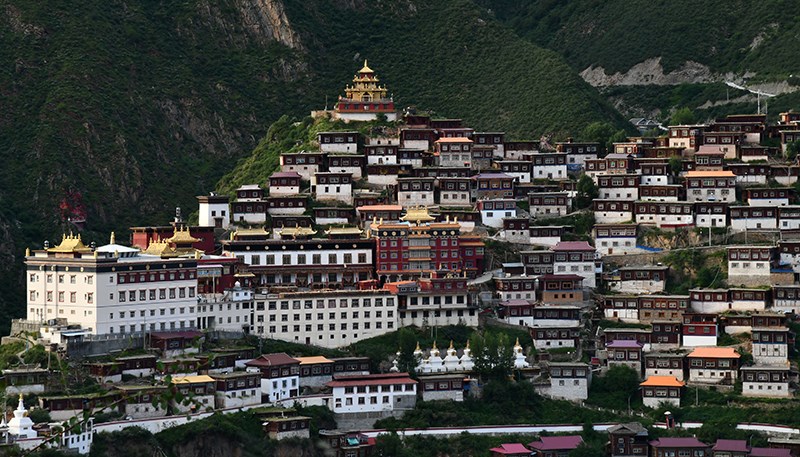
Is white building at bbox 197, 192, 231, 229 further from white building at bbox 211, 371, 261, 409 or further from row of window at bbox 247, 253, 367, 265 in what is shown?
white building at bbox 211, 371, 261, 409

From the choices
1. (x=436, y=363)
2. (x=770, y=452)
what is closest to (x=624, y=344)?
(x=436, y=363)

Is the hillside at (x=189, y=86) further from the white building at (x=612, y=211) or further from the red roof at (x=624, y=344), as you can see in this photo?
the red roof at (x=624, y=344)

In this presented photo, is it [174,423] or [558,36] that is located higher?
[558,36]

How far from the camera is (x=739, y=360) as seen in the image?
99.1 m

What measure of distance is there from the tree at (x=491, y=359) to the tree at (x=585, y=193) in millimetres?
20088

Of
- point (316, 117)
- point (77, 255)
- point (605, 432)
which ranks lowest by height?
point (605, 432)

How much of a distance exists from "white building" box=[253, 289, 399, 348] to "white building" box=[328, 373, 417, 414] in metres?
6.02

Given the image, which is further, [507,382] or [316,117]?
[316,117]

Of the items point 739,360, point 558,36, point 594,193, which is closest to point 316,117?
point 594,193

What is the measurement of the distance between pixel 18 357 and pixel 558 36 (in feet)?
377

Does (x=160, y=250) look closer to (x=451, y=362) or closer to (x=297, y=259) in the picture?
(x=297, y=259)

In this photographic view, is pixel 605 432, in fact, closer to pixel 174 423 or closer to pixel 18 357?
pixel 174 423

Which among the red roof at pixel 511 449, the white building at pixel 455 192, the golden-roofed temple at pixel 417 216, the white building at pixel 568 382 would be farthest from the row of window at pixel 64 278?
the white building at pixel 455 192

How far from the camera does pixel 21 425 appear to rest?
82.2m
